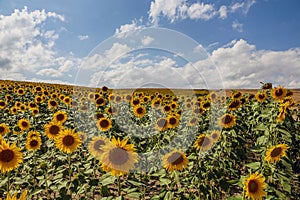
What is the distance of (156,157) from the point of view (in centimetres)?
652

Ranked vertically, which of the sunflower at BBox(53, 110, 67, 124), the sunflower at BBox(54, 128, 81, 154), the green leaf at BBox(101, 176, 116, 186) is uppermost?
the sunflower at BBox(53, 110, 67, 124)

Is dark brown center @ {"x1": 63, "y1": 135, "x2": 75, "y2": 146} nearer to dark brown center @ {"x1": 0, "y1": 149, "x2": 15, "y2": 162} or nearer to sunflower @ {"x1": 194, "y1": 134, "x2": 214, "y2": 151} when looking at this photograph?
dark brown center @ {"x1": 0, "y1": 149, "x2": 15, "y2": 162}

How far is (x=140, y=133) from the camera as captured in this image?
336 inches

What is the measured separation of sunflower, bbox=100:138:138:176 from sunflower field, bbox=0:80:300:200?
0.01 meters

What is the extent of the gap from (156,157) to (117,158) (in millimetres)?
3397

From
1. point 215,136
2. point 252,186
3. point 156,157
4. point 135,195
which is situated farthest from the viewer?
point 156,157

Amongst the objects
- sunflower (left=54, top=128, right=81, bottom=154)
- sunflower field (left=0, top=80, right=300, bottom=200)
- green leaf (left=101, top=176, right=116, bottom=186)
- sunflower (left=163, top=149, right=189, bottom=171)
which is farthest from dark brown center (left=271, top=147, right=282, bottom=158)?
sunflower (left=54, top=128, right=81, bottom=154)

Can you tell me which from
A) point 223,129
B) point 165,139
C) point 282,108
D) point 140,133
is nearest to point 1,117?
point 140,133

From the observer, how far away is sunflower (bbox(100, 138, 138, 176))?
3.16 m

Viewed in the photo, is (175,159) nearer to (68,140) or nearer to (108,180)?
(108,180)

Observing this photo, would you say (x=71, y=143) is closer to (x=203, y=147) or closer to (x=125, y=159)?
(x=125, y=159)

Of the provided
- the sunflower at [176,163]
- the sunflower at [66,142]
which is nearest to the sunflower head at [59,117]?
the sunflower at [66,142]

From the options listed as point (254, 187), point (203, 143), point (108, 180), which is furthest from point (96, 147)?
point (254, 187)

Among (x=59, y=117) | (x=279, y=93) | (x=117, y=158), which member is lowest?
(x=117, y=158)
